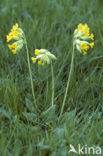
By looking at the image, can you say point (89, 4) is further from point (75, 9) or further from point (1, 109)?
point (1, 109)

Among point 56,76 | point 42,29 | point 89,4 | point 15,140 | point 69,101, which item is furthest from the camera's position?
point 89,4

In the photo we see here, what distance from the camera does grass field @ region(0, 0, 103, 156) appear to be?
5.67 feet

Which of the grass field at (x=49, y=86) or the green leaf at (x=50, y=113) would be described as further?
the green leaf at (x=50, y=113)

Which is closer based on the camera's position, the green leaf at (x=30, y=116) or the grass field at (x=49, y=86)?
the grass field at (x=49, y=86)

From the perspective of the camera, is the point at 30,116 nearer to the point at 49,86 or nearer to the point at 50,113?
the point at 50,113

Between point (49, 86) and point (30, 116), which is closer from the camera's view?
point (30, 116)

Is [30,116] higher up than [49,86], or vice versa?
[49,86]

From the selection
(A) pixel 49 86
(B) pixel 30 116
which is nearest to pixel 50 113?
(B) pixel 30 116

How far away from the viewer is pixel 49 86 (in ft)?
7.05

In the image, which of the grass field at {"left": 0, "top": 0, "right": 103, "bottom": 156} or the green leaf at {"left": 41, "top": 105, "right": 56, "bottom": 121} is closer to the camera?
the grass field at {"left": 0, "top": 0, "right": 103, "bottom": 156}

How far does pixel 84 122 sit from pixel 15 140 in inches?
21.3

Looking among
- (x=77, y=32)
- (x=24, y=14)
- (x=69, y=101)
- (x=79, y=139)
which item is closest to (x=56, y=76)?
(x=69, y=101)

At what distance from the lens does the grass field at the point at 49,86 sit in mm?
1729

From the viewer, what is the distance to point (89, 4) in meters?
3.37
